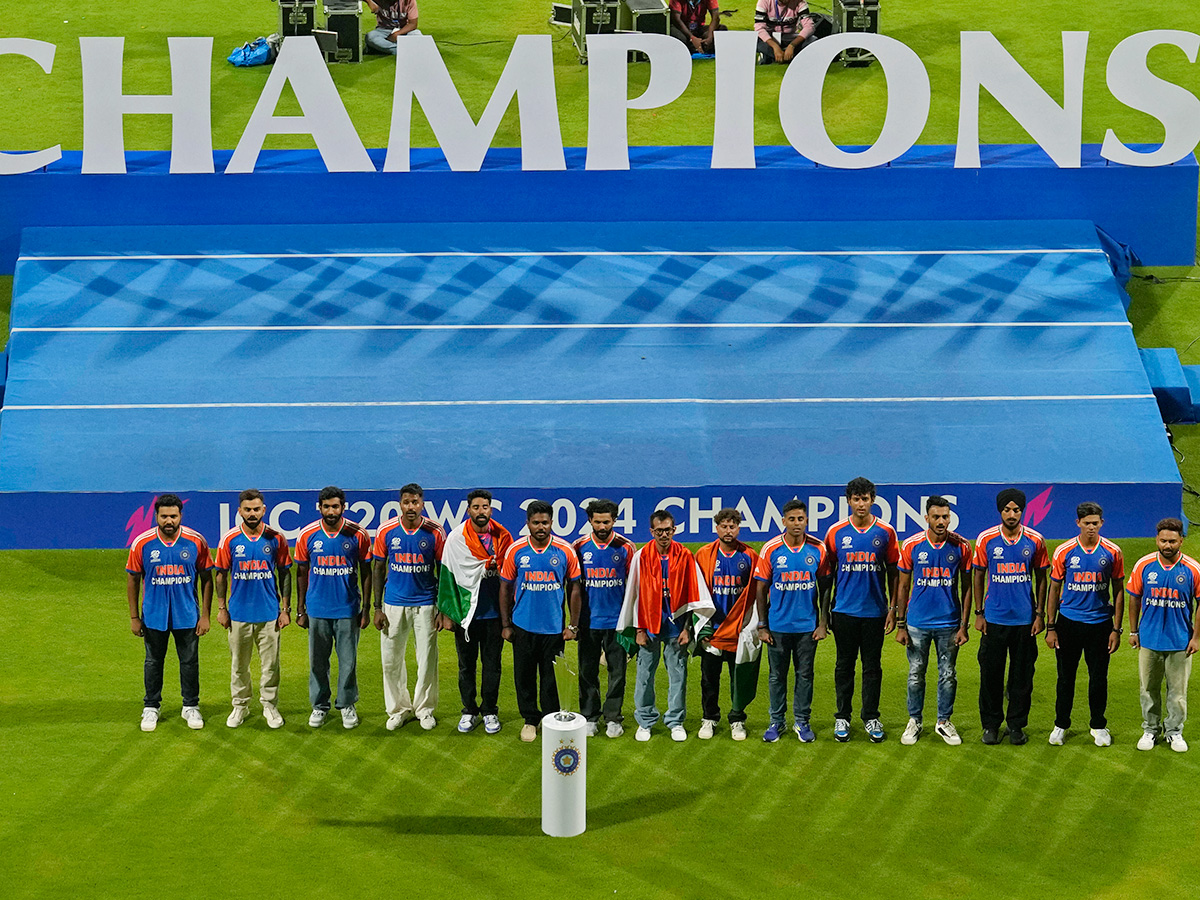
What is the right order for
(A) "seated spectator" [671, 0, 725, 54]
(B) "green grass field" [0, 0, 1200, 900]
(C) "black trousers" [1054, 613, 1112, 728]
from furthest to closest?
1. (A) "seated spectator" [671, 0, 725, 54]
2. (C) "black trousers" [1054, 613, 1112, 728]
3. (B) "green grass field" [0, 0, 1200, 900]

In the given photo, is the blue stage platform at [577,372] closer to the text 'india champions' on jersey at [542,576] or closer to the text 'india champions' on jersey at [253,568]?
the text 'india champions' on jersey at [253,568]

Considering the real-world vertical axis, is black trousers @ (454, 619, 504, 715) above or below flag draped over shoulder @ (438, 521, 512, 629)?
below

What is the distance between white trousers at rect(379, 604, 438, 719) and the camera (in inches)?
404

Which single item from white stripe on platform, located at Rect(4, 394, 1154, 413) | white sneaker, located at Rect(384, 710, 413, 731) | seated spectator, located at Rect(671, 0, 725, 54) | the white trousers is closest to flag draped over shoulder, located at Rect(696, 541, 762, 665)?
the white trousers

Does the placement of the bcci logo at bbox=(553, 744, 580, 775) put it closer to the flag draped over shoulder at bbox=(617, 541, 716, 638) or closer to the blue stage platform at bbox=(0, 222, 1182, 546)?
the flag draped over shoulder at bbox=(617, 541, 716, 638)

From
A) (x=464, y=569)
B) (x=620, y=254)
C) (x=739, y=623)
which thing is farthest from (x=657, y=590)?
(x=620, y=254)

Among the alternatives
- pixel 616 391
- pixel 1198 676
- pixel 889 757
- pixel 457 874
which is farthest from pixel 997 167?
pixel 457 874

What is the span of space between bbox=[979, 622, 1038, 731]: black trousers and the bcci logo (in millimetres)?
2369

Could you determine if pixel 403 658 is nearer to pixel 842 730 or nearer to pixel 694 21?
pixel 842 730

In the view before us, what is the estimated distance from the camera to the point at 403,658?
403 inches

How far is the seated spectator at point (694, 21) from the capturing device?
20281 millimetres

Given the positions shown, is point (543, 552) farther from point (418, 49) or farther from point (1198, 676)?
point (418, 49)

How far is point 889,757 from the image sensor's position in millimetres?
10016

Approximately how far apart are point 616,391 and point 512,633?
4.02 meters
